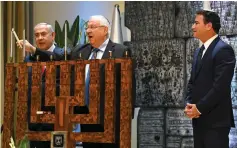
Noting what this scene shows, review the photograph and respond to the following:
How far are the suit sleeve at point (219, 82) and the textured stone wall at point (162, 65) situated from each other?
2.57 feet

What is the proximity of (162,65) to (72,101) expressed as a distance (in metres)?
1.23

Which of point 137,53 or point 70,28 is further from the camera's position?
point 70,28

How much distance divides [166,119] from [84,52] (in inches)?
41.2

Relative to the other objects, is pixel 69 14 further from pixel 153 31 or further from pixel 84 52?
pixel 84 52

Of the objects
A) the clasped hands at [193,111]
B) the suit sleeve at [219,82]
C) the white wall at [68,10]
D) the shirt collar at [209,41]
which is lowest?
the clasped hands at [193,111]

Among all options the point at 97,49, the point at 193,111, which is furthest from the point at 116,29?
the point at 193,111

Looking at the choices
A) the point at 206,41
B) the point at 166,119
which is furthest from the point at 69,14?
the point at 206,41

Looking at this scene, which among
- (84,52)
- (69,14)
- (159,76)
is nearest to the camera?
(84,52)

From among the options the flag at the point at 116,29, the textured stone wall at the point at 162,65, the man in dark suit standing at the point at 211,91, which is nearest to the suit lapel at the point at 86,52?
the man in dark suit standing at the point at 211,91

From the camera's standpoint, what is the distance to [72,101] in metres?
1.97

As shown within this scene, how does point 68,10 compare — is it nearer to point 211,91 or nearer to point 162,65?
point 162,65

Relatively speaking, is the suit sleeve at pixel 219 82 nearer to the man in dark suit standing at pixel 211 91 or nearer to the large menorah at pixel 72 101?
the man in dark suit standing at pixel 211 91

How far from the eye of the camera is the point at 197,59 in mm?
2316

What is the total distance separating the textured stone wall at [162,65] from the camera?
301cm
